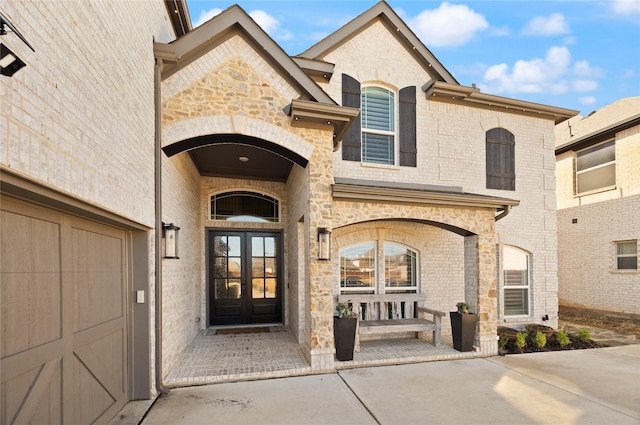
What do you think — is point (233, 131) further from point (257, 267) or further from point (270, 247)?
point (257, 267)

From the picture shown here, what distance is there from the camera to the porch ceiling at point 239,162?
6.26m

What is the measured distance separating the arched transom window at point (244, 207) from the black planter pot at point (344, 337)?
357 cm

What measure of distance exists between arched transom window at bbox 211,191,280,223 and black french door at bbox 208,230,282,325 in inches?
15.3

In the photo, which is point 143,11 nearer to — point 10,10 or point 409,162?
point 10,10

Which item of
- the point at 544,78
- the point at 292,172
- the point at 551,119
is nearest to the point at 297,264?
the point at 292,172

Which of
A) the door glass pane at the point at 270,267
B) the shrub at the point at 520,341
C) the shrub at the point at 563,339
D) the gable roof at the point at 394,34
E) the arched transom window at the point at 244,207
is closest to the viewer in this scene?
the shrub at the point at 520,341

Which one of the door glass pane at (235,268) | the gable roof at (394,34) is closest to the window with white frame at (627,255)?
the gable roof at (394,34)

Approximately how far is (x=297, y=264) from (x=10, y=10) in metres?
5.32

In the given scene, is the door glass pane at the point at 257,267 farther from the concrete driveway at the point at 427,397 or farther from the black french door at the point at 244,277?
the concrete driveway at the point at 427,397

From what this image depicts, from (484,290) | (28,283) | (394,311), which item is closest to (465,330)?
(484,290)

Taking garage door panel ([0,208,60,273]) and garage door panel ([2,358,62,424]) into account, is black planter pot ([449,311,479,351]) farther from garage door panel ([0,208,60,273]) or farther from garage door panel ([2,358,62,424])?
garage door panel ([0,208,60,273])

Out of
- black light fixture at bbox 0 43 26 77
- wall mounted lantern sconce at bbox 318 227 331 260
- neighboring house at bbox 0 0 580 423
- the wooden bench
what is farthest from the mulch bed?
black light fixture at bbox 0 43 26 77

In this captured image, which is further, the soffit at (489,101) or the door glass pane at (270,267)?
the door glass pane at (270,267)

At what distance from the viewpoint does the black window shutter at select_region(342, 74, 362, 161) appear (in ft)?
24.6
